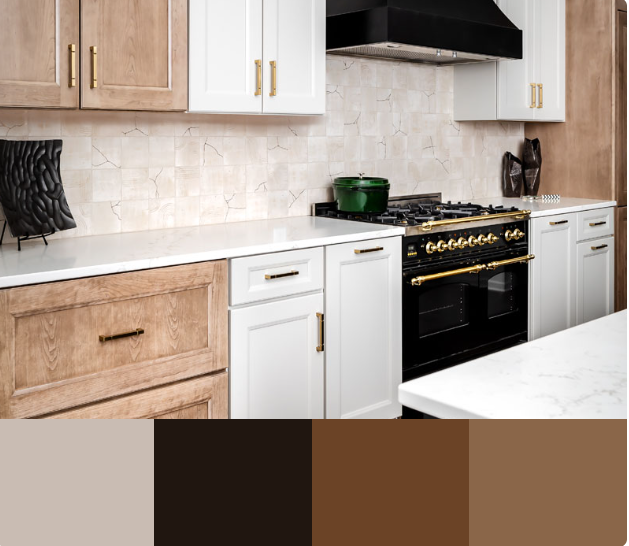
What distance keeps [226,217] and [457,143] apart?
5.93 ft

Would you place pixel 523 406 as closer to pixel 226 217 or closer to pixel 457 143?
pixel 226 217

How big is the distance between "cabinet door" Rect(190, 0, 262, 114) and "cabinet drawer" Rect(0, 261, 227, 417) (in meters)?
0.74

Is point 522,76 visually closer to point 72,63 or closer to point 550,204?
point 550,204

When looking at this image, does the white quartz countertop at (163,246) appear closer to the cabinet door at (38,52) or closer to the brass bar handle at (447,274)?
the brass bar handle at (447,274)

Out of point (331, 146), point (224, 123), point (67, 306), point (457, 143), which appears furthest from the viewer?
point (457, 143)

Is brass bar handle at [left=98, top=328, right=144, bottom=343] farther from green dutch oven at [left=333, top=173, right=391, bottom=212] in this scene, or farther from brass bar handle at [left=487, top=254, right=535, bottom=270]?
brass bar handle at [left=487, top=254, right=535, bottom=270]

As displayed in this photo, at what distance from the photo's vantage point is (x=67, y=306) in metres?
2.27

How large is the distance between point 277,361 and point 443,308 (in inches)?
41.7

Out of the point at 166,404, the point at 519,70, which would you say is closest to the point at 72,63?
the point at 166,404

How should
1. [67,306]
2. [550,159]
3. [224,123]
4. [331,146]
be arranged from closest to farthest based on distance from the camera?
[67,306] → [224,123] → [331,146] → [550,159]

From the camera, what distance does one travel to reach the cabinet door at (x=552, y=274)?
4.15 m

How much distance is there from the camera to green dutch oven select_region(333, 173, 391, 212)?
11.8 ft

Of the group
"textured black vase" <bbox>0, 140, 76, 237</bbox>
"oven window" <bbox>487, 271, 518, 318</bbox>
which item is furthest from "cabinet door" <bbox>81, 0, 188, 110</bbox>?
"oven window" <bbox>487, 271, 518, 318</bbox>

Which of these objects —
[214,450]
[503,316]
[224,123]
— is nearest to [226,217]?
[224,123]
